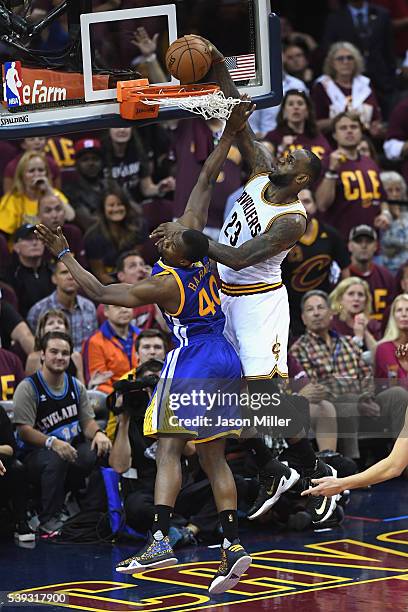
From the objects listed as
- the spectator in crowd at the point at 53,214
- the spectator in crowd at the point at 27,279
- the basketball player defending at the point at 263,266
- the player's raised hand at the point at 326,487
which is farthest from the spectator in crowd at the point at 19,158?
the player's raised hand at the point at 326,487

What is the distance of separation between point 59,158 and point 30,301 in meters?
2.54

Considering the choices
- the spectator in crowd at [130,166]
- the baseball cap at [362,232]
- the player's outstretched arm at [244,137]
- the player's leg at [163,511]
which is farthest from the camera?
the spectator in crowd at [130,166]

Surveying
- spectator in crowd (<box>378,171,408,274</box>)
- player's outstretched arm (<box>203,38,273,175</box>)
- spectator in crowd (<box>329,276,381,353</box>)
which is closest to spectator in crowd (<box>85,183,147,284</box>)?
spectator in crowd (<box>329,276,381,353</box>)

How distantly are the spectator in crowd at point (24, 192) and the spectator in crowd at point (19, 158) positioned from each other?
0.20m

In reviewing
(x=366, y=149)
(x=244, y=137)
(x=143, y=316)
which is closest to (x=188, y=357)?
(x=244, y=137)

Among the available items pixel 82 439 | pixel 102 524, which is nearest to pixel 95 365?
pixel 82 439

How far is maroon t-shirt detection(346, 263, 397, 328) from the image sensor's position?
44.8 feet

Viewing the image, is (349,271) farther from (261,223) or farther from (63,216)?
(261,223)

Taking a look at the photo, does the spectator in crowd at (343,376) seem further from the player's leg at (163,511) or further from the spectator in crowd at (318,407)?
the player's leg at (163,511)

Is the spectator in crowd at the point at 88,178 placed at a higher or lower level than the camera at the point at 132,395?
higher

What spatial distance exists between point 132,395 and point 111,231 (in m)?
3.09

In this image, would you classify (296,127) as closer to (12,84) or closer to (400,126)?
(400,126)

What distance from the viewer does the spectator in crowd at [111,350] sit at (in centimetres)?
1176

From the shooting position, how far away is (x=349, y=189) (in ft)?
46.6
